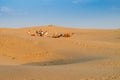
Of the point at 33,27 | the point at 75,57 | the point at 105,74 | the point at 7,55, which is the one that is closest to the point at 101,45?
the point at 75,57

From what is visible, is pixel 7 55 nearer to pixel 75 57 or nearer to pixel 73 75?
pixel 75 57

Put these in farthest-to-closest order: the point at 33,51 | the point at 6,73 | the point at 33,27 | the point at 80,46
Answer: the point at 33,27, the point at 80,46, the point at 33,51, the point at 6,73

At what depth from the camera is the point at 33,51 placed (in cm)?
2100

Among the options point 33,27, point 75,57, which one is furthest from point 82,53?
point 33,27

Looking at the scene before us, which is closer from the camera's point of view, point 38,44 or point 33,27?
point 38,44

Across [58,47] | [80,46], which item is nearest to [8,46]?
[58,47]

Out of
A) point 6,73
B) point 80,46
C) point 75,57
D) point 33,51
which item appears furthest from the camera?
point 80,46

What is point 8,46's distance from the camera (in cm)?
2159

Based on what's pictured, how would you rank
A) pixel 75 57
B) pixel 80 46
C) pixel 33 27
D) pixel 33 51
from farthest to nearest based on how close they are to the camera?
pixel 33 27
pixel 80 46
pixel 33 51
pixel 75 57

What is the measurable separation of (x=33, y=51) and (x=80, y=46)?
3.39m

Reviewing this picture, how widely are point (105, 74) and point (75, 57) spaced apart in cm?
759

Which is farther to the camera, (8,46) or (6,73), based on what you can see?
(8,46)

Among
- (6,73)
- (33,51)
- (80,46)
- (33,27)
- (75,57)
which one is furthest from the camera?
(33,27)

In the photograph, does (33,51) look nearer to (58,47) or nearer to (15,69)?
(58,47)
